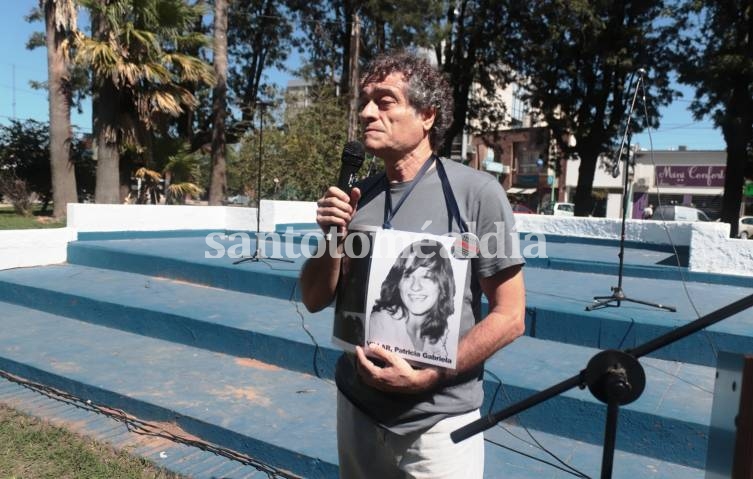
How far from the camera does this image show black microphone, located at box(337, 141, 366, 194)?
5.00ft

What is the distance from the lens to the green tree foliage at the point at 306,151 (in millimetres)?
15141

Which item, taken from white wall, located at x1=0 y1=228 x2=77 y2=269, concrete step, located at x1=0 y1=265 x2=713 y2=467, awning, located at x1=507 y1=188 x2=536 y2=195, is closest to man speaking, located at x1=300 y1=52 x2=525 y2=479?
concrete step, located at x1=0 y1=265 x2=713 y2=467

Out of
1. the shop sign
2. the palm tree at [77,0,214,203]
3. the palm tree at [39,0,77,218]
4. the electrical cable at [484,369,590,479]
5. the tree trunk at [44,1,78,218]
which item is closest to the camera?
the electrical cable at [484,369,590,479]

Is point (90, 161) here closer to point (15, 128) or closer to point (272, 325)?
point (15, 128)

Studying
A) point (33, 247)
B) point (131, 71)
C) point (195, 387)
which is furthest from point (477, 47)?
point (195, 387)

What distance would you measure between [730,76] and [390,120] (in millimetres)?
18774

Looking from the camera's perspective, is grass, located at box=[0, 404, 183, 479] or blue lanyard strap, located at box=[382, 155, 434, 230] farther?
grass, located at box=[0, 404, 183, 479]

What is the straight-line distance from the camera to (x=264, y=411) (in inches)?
130

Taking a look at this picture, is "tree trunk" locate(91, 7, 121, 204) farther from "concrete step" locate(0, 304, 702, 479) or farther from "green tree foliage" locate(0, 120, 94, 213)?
"concrete step" locate(0, 304, 702, 479)

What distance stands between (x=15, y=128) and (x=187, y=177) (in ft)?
17.6

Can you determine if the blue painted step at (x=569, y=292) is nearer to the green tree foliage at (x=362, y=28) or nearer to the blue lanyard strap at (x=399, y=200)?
the blue lanyard strap at (x=399, y=200)

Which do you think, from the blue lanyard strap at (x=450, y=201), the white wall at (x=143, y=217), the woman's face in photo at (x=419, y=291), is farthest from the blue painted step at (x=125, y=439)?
A: the white wall at (x=143, y=217)

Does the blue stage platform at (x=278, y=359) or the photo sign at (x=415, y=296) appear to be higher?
the photo sign at (x=415, y=296)

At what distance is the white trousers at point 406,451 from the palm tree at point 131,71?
957 cm
